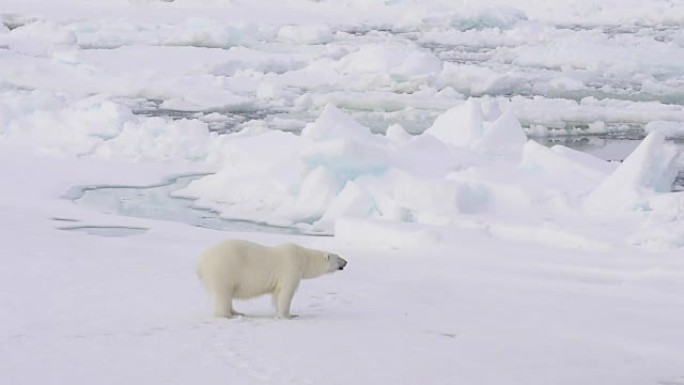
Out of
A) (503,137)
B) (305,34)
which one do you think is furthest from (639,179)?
(305,34)

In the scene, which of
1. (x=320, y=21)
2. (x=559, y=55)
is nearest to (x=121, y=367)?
(x=559, y=55)

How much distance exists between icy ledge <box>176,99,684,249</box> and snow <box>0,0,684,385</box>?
0.02 metres

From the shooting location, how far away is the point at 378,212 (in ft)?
26.9

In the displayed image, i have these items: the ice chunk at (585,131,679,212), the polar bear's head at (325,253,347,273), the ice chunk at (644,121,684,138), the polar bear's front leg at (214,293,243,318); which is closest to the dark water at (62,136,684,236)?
the ice chunk at (585,131,679,212)

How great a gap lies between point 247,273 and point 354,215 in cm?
358

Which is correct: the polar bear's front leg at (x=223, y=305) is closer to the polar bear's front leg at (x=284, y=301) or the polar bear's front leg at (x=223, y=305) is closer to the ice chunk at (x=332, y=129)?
the polar bear's front leg at (x=284, y=301)

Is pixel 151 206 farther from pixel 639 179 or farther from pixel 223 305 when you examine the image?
pixel 223 305

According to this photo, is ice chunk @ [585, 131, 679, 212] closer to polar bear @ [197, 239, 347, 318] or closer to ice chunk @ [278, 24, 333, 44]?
polar bear @ [197, 239, 347, 318]

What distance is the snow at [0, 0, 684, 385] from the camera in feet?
13.1

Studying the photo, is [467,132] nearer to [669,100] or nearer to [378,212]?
[378,212]

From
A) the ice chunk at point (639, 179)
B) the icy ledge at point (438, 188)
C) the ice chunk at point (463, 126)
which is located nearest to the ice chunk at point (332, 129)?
the icy ledge at point (438, 188)

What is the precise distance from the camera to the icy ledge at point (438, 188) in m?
7.18

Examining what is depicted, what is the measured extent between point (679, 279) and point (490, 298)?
124cm

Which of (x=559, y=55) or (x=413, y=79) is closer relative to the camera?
(x=413, y=79)
